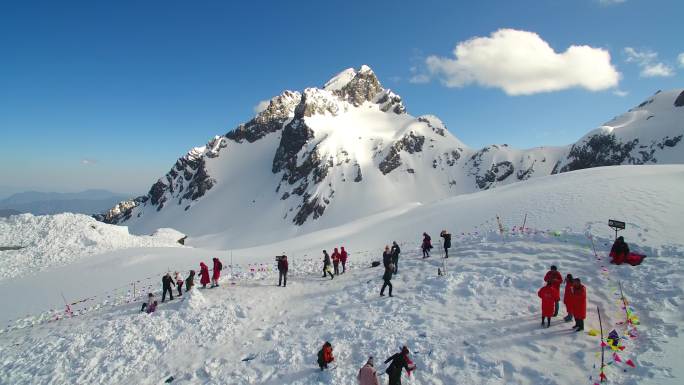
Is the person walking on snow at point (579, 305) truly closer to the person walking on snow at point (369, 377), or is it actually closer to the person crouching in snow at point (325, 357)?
the person walking on snow at point (369, 377)

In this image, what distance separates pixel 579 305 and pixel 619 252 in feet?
20.5

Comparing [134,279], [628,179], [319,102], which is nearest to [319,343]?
[134,279]

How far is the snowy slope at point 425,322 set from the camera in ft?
35.4

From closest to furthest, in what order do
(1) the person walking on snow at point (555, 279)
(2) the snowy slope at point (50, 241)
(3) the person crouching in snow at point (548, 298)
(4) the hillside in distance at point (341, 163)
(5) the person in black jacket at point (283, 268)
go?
(3) the person crouching in snow at point (548, 298) → (1) the person walking on snow at point (555, 279) → (5) the person in black jacket at point (283, 268) → (2) the snowy slope at point (50, 241) → (4) the hillside in distance at point (341, 163)

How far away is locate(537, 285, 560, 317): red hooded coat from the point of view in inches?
466

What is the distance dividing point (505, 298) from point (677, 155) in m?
107

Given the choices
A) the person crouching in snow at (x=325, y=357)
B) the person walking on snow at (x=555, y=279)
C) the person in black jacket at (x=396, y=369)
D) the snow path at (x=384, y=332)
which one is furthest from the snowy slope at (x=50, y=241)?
the person walking on snow at (x=555, y=279)

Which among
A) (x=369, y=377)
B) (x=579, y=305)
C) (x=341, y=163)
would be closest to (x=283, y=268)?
(x=369, y=377)

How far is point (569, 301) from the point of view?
11938 millimetres

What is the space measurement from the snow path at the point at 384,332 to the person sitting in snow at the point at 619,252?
0.50 metres

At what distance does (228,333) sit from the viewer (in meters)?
14.9

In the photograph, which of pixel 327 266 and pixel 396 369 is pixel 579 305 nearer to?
pixel 396 369

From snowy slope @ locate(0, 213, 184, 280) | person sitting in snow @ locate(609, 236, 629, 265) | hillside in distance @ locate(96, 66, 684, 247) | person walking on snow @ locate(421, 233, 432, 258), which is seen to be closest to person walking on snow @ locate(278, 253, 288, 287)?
person walking on snow @ locate(421, 233, 432, 258)

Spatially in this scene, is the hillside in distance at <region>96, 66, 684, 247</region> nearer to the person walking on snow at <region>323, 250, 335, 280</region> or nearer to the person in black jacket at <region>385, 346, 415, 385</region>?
the person walking on snow at <region>323, 250, 335, 280</region>
